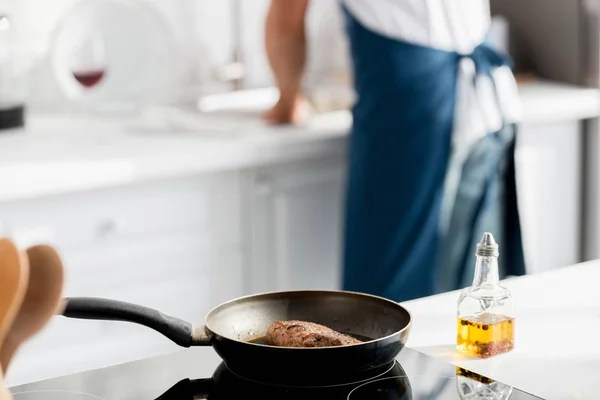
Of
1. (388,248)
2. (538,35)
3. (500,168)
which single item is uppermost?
(538,35)

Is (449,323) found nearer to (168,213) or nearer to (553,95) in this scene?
(168,213)

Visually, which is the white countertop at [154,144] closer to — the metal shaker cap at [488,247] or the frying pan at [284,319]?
the frying pan at [284,319]

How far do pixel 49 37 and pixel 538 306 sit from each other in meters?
1.75

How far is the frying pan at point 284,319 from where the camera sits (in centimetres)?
97

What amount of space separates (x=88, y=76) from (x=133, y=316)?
5.41 ft

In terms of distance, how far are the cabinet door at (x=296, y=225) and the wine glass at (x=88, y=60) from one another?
486mm

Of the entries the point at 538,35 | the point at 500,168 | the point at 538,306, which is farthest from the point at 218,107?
the point at 538,306

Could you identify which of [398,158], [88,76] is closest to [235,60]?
[88,76]

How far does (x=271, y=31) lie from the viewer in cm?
256

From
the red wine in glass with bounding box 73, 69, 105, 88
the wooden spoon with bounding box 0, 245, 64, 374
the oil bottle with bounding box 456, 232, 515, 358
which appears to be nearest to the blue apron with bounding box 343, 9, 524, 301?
the red wine in glass with bounding box 73, 69, 105, 88

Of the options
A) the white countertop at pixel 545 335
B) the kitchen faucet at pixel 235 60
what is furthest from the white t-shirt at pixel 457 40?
the white countertop at pixel 545 335

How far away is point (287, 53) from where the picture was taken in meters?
2.57

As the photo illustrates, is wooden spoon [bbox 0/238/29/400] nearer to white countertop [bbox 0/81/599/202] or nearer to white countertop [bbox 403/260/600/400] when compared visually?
white countertop [bbox 403/260/600/400]

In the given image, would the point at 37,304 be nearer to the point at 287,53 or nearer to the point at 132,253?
the point at 132,253
